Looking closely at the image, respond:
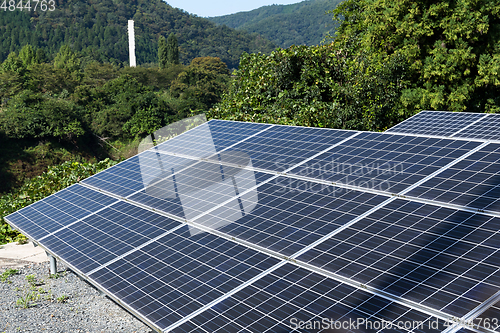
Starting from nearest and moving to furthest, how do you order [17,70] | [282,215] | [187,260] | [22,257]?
[187,260] < [282,215] < [22,257] < [17,70]

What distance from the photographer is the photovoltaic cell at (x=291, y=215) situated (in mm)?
6402

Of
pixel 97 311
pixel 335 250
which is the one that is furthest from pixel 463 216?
pixel 97 311

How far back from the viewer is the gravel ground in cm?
963

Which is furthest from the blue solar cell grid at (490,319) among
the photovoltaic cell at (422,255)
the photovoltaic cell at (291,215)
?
the photovoltaic cell at (291,215)

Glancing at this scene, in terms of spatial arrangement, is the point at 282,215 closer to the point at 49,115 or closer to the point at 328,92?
the point at 328,92

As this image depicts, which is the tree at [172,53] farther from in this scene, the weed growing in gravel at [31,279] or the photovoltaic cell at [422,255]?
the photovoltaic cell at [422,255]

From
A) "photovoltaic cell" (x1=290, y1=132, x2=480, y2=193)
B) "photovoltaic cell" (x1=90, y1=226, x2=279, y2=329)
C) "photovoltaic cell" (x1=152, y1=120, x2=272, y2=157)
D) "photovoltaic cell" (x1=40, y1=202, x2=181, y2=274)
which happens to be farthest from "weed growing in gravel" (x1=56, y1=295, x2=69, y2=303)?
"photovoltaic cell" (x1=290, y1=132, x2=480, y2=193)

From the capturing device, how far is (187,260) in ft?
21.1

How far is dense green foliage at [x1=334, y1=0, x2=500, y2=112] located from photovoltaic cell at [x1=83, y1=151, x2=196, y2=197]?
16.1 m

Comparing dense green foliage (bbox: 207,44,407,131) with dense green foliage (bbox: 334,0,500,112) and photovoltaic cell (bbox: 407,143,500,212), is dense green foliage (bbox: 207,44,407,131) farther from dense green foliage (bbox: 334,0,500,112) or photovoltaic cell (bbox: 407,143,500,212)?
photovoltaic cell (bbox: 407,143,500,212)

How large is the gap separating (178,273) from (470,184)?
4.59 m

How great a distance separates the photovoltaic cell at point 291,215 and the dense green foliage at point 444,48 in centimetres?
1744

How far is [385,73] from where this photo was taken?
22594 millimetres

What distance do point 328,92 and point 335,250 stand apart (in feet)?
55.7
